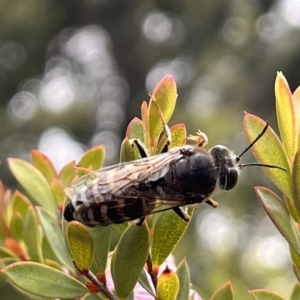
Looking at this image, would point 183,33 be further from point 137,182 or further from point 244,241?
point 137,182

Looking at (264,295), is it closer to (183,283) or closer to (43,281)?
(183,283)

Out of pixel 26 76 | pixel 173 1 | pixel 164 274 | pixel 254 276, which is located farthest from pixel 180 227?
pixel 26 76

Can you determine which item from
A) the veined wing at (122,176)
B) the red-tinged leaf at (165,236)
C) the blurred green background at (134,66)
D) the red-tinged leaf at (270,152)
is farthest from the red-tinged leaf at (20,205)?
the blurred green background at (134,66)

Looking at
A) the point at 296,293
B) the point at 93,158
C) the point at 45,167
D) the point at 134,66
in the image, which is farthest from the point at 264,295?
the point at 134,66

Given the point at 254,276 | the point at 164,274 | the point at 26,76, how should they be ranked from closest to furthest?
the point at 164,274, the point at 254,276, the point at 26,76

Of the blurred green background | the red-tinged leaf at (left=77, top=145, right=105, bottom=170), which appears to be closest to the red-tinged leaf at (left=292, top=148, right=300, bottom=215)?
the red-tinged leaf at (left=77, top=145, right=105, bottom=170)

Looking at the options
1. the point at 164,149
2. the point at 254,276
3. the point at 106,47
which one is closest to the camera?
the point at 164,149

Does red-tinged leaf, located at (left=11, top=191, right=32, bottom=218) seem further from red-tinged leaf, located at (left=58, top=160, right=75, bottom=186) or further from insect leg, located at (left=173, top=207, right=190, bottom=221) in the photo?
insect leg, located at (left=173, top=207, right=190, bottom=221)
